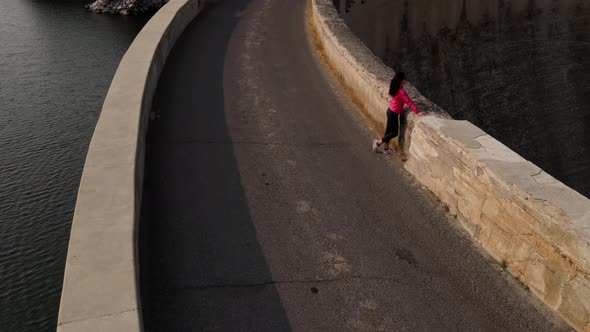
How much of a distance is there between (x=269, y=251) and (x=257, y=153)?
2113 mm

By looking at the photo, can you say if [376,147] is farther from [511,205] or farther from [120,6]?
[120,6]

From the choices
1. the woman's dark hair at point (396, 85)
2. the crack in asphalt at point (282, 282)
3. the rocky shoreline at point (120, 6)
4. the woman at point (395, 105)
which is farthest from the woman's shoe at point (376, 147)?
the rocky shoreline at point (120, 6)

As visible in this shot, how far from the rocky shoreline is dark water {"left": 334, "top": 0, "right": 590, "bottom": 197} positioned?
13.3 metres

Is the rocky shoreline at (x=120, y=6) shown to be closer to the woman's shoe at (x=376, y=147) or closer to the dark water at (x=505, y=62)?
the dark water at (x=505, y=62)

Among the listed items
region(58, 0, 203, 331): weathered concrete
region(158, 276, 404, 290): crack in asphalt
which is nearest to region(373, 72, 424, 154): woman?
region(158, 276, 404, 290): crack in asphalt

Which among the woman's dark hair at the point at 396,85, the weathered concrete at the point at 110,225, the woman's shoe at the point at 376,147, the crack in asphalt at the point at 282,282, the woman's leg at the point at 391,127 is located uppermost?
the woman's dark hair at the point at 396,85

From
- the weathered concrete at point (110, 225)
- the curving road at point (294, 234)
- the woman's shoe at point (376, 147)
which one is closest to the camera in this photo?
the weathered concrete at point (110, 225)

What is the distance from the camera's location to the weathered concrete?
379 cm

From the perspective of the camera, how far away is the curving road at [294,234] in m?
4.74

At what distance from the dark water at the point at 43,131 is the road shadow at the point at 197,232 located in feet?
9.89

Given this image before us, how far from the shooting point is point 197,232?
5.57 metres

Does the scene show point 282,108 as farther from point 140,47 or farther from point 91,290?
point 91,290

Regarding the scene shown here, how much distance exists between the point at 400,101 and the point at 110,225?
3.99 meters

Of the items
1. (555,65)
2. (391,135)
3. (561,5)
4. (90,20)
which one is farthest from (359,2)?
(90,20)
